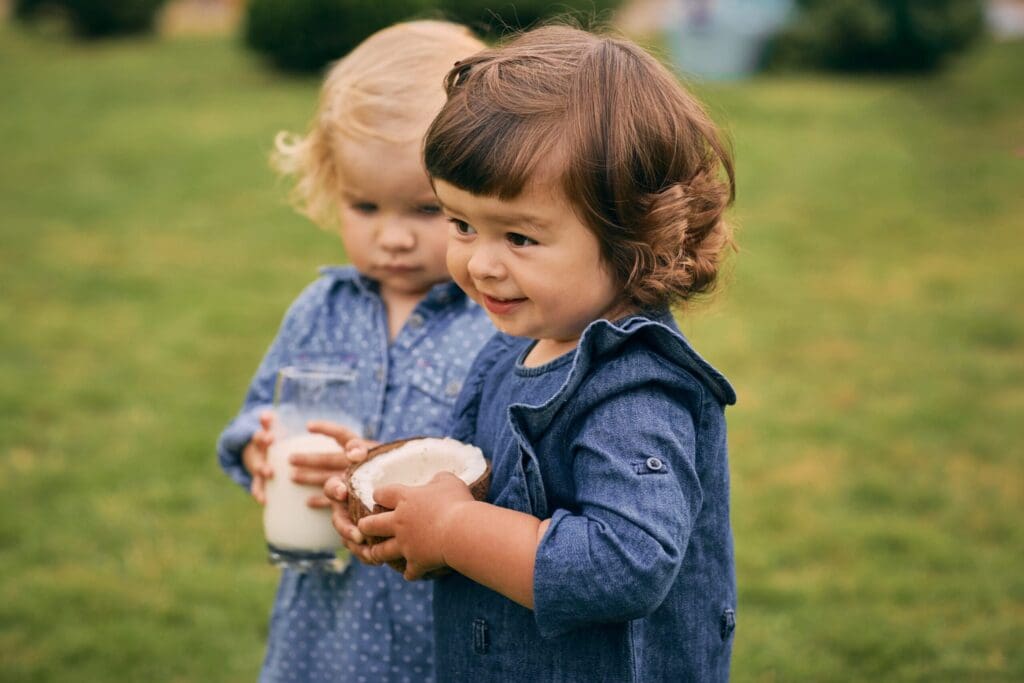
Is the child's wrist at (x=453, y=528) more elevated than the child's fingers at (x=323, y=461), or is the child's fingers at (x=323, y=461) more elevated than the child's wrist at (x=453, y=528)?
the child's wrist at (x=453, y=528)

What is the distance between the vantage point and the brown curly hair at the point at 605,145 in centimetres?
173

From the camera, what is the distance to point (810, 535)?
461 centimetres

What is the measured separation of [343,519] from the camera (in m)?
2.07

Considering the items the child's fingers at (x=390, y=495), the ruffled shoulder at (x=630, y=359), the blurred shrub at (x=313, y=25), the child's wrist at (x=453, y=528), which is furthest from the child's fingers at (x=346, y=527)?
the blurred shrub at (x=313, y=25)

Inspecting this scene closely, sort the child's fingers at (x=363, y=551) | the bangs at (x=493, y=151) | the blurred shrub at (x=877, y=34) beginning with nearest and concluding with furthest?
the bangs at (x=493, y=151) → the child's fingers at (x=363, y=551) → the blurred shrub at (x=877, y=34)

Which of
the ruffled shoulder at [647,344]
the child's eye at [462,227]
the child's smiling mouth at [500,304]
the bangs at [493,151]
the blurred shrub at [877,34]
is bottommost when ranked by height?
the blurred shrub at [877,34]

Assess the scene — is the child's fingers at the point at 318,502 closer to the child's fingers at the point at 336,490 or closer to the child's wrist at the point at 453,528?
the child's fingers at the point at 336,490

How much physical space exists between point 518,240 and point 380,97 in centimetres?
76

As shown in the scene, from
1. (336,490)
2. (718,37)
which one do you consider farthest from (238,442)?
(718,37)

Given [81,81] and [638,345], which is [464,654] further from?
[81,81]

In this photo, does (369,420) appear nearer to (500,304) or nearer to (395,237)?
(395,237)

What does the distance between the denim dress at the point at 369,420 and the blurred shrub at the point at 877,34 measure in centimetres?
1274

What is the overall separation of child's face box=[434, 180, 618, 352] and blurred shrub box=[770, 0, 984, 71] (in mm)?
13243

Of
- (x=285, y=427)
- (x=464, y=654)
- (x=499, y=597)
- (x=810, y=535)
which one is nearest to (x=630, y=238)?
(x=499, y=597)
